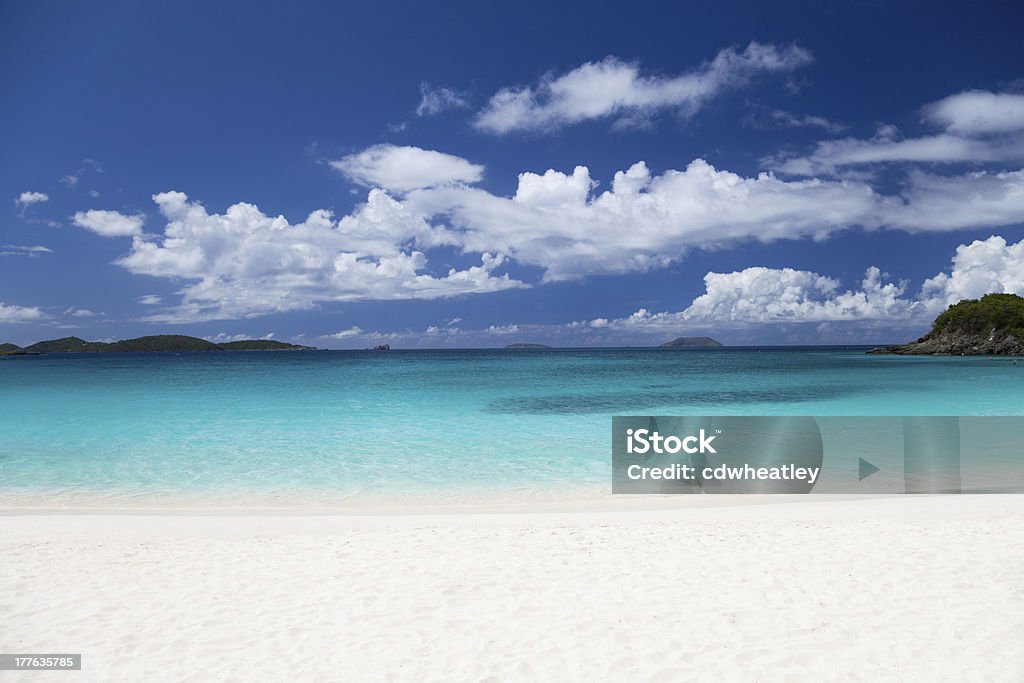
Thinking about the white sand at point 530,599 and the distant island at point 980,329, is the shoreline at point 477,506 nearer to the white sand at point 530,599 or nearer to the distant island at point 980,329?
the white sand at point 530,599

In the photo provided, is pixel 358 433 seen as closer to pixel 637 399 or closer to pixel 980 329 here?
pixel 637 399

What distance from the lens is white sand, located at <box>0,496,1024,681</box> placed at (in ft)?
14.8

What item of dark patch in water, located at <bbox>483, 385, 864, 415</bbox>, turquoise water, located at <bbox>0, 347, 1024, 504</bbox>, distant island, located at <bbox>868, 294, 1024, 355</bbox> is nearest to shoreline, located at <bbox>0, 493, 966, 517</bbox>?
turquoise water, located at <bbox>0, 347, 1024, 504</bbox>

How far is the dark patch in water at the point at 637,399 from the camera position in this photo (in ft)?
81.6

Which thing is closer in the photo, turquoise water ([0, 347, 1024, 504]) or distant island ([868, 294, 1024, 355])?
turquoise water ([0, 347, 1024, 504])

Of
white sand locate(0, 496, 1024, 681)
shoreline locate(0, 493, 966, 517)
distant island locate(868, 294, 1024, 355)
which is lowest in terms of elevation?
shoreline locate(0, 493, 966, 517)

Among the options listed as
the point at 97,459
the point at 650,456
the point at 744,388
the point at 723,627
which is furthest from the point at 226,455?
the point at 744,388

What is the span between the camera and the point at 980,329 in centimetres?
9262

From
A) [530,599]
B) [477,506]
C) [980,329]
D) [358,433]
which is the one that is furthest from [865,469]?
[980,329]

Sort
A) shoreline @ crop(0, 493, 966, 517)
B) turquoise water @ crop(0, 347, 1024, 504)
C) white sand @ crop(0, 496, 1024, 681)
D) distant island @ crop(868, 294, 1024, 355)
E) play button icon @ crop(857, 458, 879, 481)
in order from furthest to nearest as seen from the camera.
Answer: distant island @ crop(868, 294, 1024, 355), play button icon @ crop(857, 458, 879, 481), turquoise water @ crop(0, 347, 1024, 504), shoreline @ crop(0, 493, 966, 517), white sand @ crop(0, 496, 1024, 681)

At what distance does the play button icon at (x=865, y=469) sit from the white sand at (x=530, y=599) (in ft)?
12.7

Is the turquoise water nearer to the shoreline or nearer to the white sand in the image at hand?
the shoreline

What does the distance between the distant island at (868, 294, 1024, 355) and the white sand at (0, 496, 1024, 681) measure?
103m

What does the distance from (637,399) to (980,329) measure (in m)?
92.4
